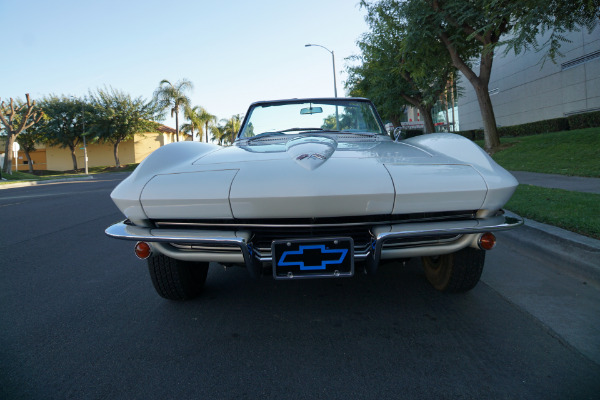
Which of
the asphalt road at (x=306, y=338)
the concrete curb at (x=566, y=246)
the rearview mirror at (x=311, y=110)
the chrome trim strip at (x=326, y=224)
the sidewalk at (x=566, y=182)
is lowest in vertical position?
the asphalt road at (x=306, y=338)

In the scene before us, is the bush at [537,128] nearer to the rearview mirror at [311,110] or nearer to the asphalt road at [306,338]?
the asphalt road at [306,338]

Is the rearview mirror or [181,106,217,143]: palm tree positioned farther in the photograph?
[181,106,217,143]: palm tree

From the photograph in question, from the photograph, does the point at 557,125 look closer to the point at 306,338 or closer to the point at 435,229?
the point at 435,229

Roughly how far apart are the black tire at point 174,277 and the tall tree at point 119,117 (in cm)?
3742

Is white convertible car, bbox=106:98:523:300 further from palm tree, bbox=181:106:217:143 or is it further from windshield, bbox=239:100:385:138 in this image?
palm tree, bbox=181:106:217:143

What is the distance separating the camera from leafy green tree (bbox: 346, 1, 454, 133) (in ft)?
47.1

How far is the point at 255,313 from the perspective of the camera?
263cm

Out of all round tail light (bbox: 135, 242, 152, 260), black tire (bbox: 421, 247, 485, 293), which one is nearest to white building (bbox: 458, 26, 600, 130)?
black tire (bbox: 421, 247, 485, 293)

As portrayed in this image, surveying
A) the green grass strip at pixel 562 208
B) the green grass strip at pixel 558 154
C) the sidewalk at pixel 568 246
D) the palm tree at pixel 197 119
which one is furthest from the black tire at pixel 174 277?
the palm tree at pixel 197 119

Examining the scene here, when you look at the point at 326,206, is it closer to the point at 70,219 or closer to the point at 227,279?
the point at 227,279

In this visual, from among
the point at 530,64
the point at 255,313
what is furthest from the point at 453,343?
the point at 530,64

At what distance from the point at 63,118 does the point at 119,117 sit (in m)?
5.61

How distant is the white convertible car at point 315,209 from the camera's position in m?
2.04

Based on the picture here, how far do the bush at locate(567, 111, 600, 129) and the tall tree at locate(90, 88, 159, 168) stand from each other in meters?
32.5
